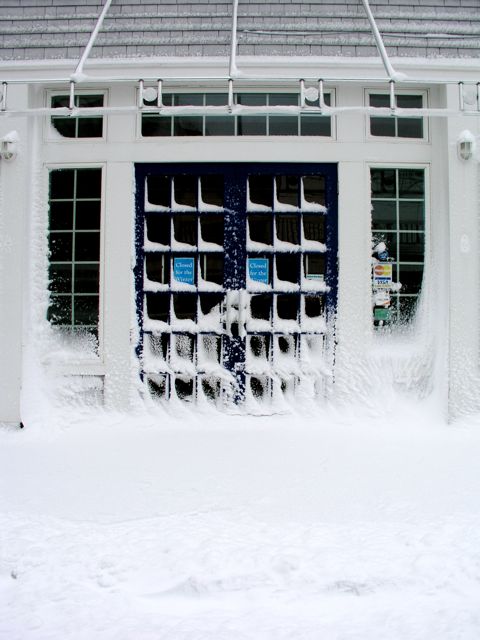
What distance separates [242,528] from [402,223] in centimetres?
329

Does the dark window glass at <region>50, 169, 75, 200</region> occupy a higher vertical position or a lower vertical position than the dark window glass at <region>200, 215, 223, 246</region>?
higher

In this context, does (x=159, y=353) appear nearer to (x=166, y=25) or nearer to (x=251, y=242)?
(x=251, y=242)

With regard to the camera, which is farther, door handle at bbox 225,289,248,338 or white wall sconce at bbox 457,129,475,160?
door handle at bbox 225,289,248,338

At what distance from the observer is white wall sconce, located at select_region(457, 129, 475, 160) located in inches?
204

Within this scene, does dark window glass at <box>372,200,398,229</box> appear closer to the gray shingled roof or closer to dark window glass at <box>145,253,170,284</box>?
the gray shingled roof

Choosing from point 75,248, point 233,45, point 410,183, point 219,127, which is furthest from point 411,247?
point 75,248

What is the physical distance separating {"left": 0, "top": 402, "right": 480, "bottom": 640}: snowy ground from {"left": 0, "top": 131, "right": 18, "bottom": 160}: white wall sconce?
249cm

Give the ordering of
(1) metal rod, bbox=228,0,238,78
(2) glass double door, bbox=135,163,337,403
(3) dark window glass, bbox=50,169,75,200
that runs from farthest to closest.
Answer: (3) dark window glass, bbox=50,169,75,200 < (2) glass double door, bbox=135,163,337,403 < (1) metal rod, bbox=228,0,238,78

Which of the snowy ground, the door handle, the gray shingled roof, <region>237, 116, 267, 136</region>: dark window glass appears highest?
the gray shingled roof

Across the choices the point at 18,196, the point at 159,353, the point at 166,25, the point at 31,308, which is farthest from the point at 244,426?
the point at 166,25

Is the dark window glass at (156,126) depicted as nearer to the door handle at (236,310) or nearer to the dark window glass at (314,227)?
the dark window glass at (314,227)

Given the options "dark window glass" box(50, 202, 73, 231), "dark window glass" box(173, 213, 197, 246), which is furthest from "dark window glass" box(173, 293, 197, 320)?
"dark window glass" box(50, 202, 73, 231)

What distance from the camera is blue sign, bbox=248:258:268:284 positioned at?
5477mm

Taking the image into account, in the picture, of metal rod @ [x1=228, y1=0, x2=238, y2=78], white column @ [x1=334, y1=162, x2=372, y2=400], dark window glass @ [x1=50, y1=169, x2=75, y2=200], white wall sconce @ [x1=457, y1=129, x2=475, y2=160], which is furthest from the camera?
dark window glass @ [x1=50, y1=169, x2=75, y2=200]
